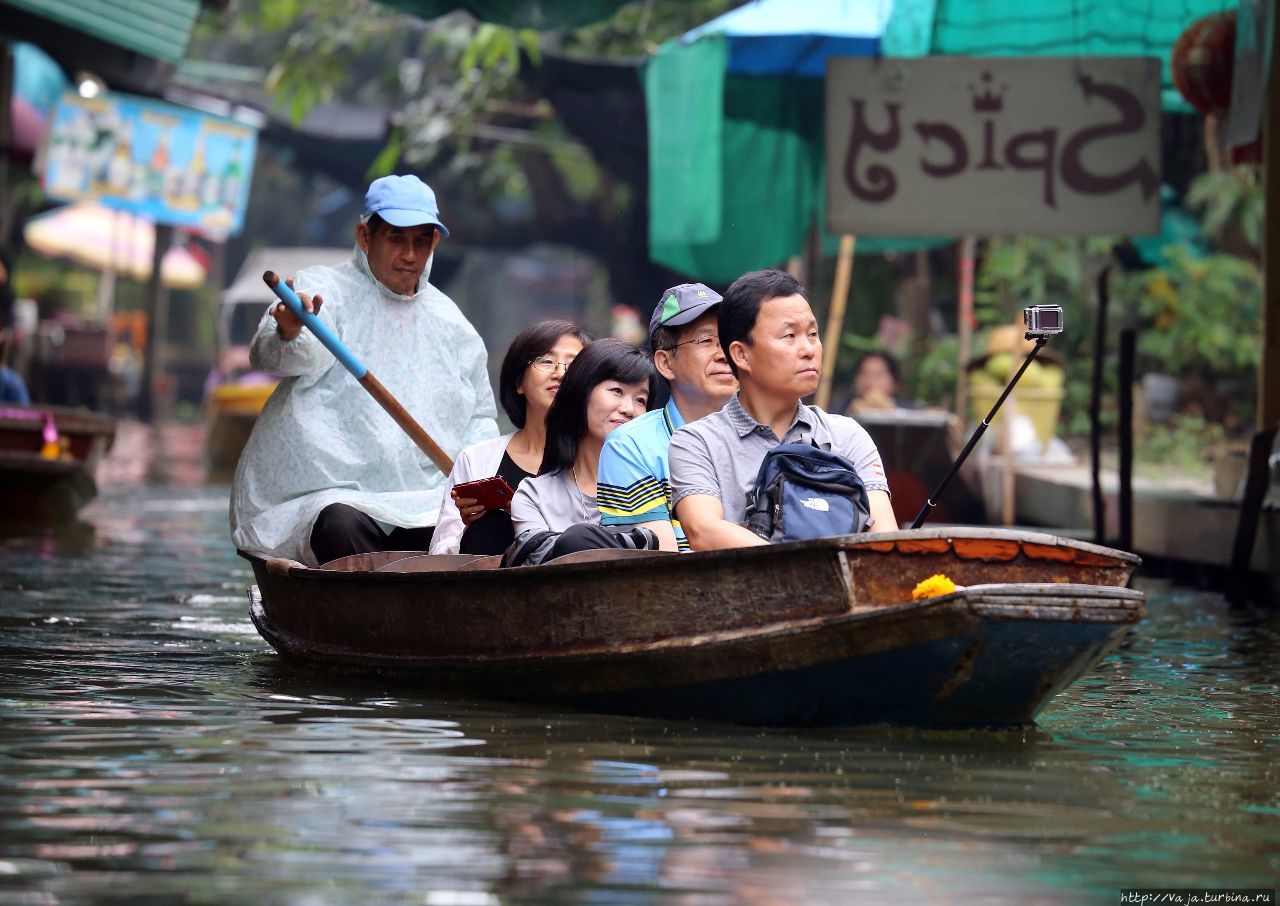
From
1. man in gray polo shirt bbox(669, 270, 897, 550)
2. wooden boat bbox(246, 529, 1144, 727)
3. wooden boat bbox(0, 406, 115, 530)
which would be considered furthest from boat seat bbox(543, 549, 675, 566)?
wooden boat bbox(0, 406, 115, 530)

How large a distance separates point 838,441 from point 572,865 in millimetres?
1997

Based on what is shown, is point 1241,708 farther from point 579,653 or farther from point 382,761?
point 382,761

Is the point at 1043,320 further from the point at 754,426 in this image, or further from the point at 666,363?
the point at 666,363

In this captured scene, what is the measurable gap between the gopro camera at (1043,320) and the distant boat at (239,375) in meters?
7.66

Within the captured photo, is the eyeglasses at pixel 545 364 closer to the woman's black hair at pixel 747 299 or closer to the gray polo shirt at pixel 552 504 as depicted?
the gray polo shirt at pixel 552 504

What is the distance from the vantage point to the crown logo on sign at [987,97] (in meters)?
11.8

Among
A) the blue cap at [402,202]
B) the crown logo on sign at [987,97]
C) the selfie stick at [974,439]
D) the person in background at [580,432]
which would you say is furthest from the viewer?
the crown logo on sign at [987,97]

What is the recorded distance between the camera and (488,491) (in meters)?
6.43

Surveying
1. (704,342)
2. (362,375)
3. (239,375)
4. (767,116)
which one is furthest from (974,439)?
(239,375)

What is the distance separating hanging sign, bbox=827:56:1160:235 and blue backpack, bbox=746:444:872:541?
21.0ft

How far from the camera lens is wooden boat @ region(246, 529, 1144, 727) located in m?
5.10

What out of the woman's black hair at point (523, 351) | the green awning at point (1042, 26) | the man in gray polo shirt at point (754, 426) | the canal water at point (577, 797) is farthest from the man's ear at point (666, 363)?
the green awning at point (1042, 26)

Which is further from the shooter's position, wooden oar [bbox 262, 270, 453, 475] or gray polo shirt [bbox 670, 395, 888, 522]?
wooden oar [bbox 262, 270, 453, 475]

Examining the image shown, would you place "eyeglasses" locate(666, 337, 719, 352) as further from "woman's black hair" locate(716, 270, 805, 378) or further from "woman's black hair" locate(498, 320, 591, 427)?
"woman's black hair" locate(498, 320, 591, 427)
